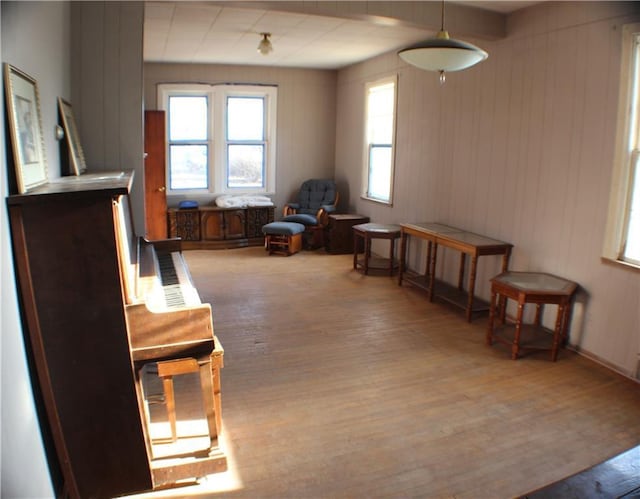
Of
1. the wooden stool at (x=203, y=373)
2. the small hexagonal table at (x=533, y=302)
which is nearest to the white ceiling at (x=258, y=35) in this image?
the small hexagonal table at (x=533, y=302)

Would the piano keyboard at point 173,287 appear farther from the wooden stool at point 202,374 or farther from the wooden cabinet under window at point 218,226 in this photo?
the wooden cabinet under window at point 218,226

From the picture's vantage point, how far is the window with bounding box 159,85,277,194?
25.7ft

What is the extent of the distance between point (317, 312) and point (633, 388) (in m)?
2.54

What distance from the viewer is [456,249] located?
15.8 ft

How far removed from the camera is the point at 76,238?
198cm

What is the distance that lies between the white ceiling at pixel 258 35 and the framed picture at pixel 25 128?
199 centimetres

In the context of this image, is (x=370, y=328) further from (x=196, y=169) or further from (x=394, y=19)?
(x=196, y=169)

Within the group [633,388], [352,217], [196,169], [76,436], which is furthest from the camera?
[196,169]

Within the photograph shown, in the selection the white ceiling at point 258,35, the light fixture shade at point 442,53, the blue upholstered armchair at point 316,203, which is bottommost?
the blue upholstered armchair at point 316,203

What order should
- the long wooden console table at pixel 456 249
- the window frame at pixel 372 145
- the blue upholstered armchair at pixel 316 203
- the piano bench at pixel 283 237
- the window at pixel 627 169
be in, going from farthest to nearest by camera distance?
the blue upholstered armchair at pixel 316 203 < the piano bench at pixel 283 237 < the window frame at pixel 372 145 < the long wooden console table at pixel 456 249 < the window at pixel 627 169

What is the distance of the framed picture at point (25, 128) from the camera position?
1851 millimetres

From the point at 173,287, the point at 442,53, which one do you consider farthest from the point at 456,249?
the point at 173,287

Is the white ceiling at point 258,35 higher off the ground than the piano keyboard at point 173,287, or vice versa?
the white ceiling at point 258,35

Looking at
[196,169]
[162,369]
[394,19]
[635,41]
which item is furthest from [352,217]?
[162,369]
